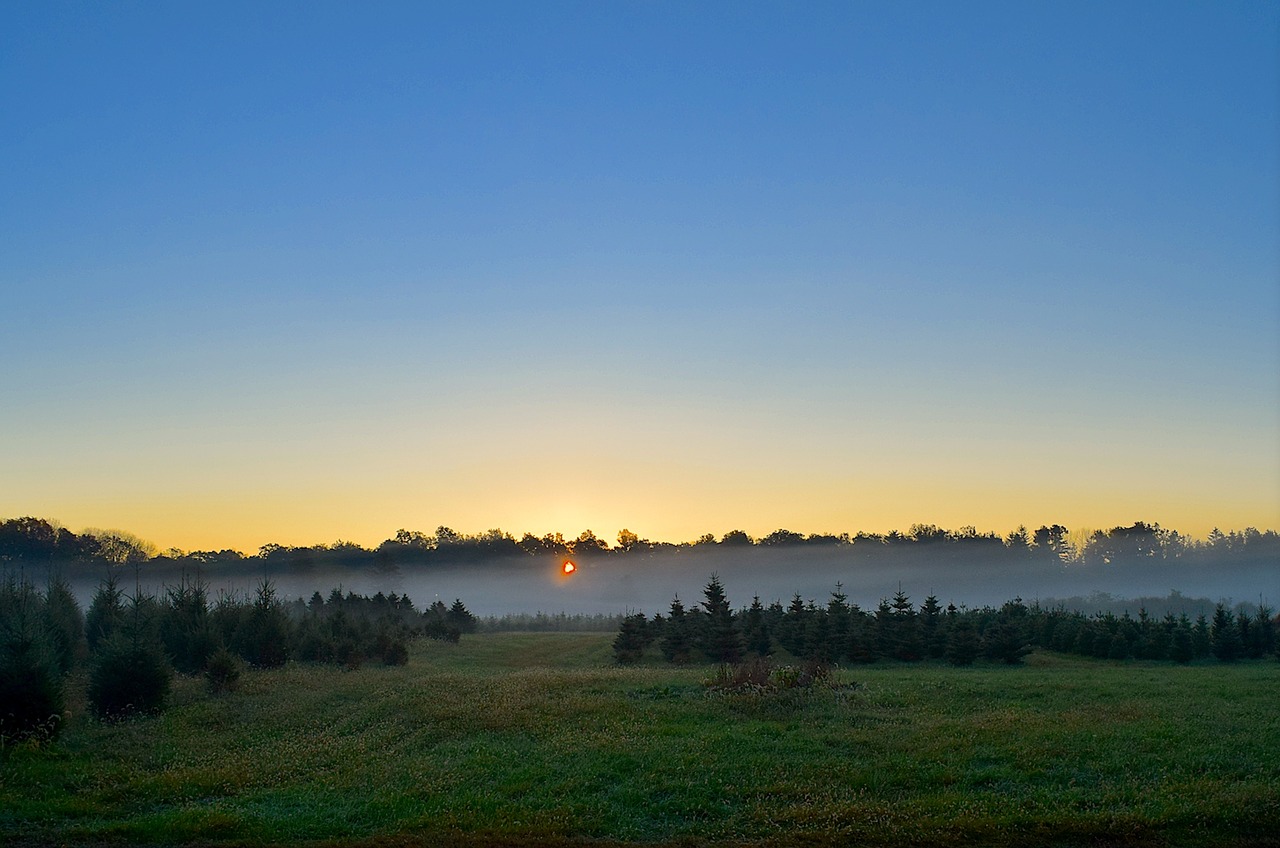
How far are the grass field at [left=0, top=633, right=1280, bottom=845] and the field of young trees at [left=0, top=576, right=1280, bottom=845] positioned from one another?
63 millimetres

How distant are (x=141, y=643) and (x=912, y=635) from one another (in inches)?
1330

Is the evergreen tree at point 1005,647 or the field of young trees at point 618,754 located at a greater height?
the field of young trees at point 618,754

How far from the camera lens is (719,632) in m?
45.1

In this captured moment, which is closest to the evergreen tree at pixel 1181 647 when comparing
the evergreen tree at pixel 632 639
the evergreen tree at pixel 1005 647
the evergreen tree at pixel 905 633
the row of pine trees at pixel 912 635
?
the row of pine trees at pixel 912 635

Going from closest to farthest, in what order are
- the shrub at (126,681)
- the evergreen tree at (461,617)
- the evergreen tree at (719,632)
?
the shrub at (126,681), the evergreen tree at (719,632), the evergreen tree at (461,617)

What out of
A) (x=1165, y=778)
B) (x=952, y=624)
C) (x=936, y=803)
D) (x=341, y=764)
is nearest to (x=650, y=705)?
(x=341, y=764)

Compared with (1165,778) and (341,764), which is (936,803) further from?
(341,764)

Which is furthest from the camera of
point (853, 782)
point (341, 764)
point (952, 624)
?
point (952, 624)

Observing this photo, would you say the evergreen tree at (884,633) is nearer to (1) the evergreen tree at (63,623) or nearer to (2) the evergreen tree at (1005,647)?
(2) the evergreen tree at (1005,647)

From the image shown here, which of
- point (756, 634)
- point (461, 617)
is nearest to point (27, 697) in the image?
point (756, 634)

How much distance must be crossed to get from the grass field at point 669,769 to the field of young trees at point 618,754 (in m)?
0.06

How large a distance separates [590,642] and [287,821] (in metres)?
47.4

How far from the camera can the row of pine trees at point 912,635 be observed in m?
41.5

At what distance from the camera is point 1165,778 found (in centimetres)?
1408
